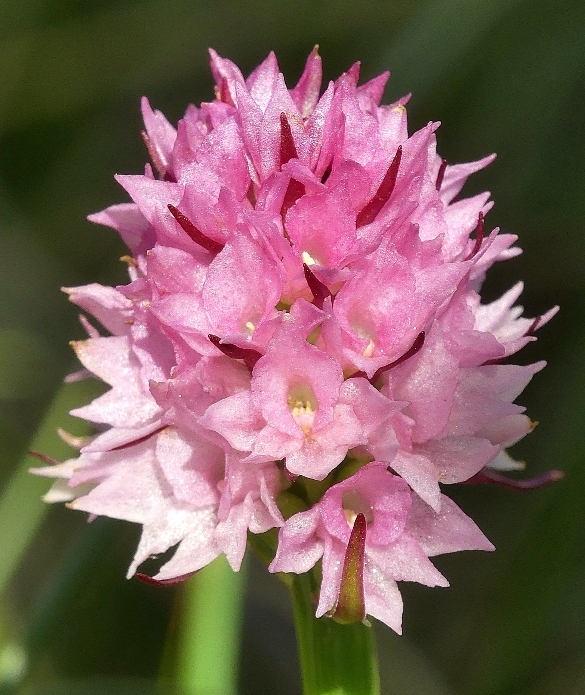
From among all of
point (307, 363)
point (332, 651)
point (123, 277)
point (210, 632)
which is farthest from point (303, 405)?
point (123, 277)

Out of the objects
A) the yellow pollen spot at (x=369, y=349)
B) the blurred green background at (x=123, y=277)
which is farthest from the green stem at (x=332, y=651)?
the blurred green background at (x=123, y=277)

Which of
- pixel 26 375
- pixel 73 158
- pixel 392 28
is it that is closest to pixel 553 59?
pixel 392 28

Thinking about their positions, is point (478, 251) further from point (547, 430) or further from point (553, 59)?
point (553, 59)

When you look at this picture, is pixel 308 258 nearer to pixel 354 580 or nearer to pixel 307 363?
pixel 307 363

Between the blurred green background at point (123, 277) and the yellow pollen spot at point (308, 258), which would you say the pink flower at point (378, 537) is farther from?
the blurred green background at point (123, 277)

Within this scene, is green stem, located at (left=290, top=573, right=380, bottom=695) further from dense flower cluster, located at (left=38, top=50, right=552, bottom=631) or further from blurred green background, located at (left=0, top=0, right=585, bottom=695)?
blurred green background, located at (left=0, top=0, right=585, bottom=695)

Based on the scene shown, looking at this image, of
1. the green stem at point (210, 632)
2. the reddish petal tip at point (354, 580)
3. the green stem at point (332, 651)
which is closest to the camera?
the reddish petal tip at point (354, 580)
